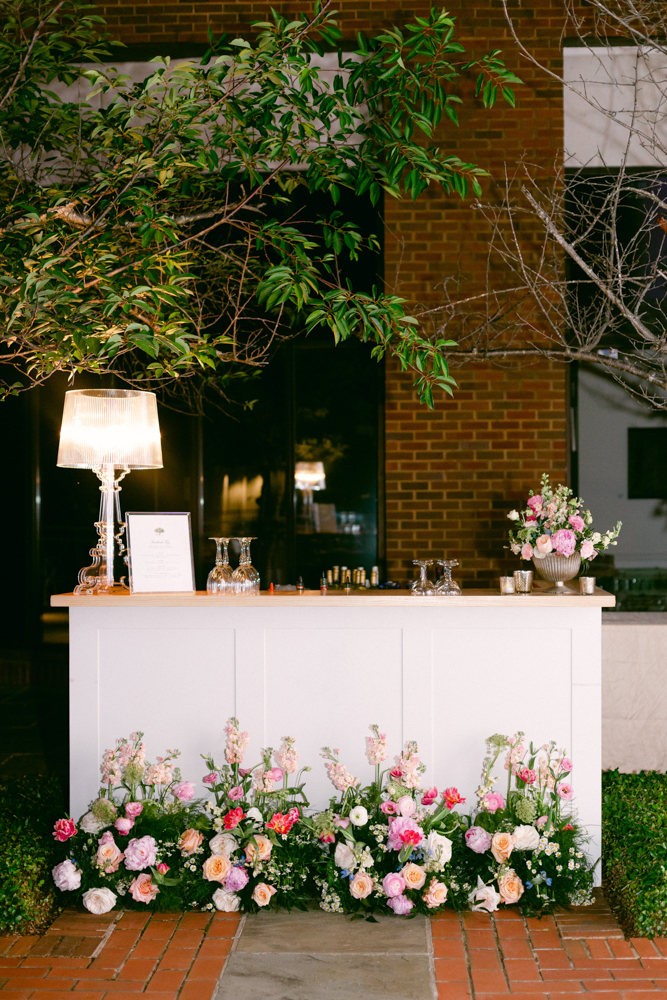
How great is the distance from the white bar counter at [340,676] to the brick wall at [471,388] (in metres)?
1.78

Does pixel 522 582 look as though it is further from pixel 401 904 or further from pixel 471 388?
pixel 471 388

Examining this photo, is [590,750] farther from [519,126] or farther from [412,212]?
[519,126]

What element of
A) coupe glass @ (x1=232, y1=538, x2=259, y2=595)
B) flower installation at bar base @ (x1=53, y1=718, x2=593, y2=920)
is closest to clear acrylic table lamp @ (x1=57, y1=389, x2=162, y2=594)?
coupe glass @ (x1=232, y1=538, x2=259, y2=595)

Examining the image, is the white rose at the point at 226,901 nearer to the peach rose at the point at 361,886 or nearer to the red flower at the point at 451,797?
the peach rose at the point at 361,886

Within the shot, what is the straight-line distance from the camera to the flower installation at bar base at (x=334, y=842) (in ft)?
10.9

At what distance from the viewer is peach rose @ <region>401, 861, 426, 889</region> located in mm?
3234

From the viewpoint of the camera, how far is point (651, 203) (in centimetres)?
551

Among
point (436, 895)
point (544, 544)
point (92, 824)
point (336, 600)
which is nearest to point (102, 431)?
point (336, 600)

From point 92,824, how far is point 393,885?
49.3 inches

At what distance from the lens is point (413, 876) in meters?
3.24

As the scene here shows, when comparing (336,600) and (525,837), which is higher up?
(336,600)

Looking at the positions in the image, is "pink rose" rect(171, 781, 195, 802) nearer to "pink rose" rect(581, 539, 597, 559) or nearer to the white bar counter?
the white bar counter

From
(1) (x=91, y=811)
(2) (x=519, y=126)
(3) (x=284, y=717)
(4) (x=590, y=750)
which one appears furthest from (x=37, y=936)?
(2) (x=519, y=126)

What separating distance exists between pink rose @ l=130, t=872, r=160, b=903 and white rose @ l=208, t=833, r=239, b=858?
27cm
